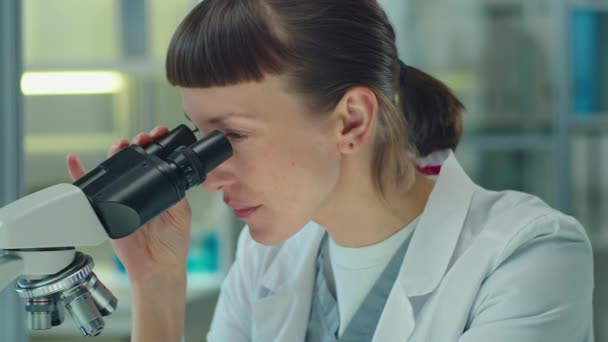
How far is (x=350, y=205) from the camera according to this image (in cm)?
127

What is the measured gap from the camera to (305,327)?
1.34m

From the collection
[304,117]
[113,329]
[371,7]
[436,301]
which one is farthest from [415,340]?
[113,329]

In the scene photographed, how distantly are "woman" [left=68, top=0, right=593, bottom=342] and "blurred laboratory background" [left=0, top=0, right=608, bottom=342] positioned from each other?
67.5 inches

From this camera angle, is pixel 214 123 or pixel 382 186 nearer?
pixel 214 123

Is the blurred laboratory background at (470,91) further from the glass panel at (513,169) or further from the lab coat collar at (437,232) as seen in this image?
the lab coat collar at (437,232)

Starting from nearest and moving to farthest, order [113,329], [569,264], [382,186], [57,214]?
[57,214]
[569,264]
[382,186]
[113,329]

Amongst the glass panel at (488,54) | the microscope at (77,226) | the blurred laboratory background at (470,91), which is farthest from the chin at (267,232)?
the glass panel at (488,54)

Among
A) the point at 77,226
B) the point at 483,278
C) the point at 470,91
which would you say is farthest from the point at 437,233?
the point at 470,91

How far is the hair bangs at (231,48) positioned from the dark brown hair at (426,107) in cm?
29

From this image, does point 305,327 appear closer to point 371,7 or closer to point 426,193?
point 426,193

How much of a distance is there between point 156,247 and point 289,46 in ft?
1.37

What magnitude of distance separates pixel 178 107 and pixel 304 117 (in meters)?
2.04

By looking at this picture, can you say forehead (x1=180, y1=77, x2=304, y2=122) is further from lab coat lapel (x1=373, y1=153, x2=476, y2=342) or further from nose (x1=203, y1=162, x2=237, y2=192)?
lab coat lapel (x1=373, y1=153, x2=476, y2=342)

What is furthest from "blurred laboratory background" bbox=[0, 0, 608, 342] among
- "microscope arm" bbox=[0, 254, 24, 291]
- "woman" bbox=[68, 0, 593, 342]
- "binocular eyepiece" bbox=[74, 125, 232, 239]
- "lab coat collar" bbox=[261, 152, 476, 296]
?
"microscope arm" bbox=[0, 254, 24, 291]
